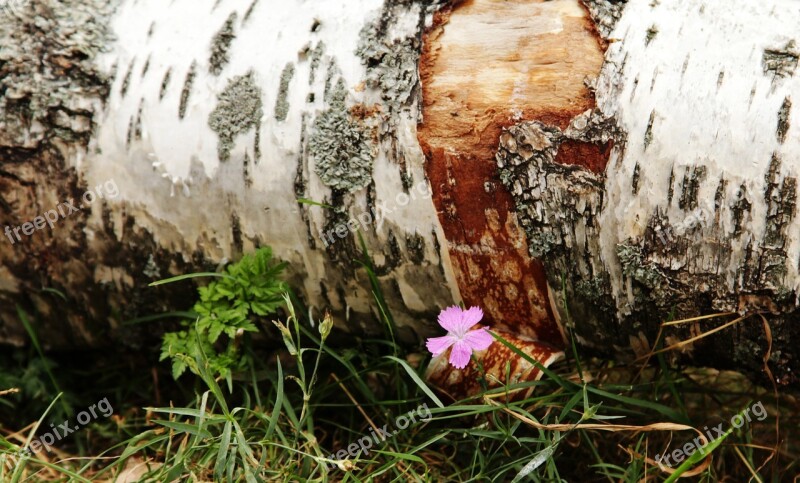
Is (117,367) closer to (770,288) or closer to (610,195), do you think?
(610,195)

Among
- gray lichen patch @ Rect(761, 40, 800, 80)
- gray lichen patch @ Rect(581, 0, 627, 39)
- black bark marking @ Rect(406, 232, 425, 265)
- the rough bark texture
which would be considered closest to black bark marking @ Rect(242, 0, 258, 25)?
the rough bark texture

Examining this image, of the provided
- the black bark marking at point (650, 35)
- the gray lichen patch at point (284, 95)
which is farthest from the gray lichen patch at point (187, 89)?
the black bark marking at point (650, 35)

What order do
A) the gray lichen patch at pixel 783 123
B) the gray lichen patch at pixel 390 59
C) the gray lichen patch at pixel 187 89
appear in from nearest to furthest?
1. the gray lichen patch at pixel 783 123
2. the gray lichen patch at pixel 390 59
3. the gray lichen patch at pixel 187 89

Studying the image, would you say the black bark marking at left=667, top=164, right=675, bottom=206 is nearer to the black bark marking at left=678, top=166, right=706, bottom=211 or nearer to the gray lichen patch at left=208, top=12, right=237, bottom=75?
the black bark marking at left=678, top=166, right=706, bottom=211

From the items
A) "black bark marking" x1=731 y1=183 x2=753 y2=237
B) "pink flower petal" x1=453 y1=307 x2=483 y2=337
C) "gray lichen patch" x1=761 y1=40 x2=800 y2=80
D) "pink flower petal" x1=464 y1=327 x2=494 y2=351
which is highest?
"gray lichen patch" x1=761 y1=40 x2=800 y2=80

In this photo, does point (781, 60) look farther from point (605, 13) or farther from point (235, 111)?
point (235, 111)

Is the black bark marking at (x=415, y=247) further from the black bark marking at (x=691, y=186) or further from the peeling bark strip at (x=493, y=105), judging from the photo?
the black bark marking at (x=691, y=186)

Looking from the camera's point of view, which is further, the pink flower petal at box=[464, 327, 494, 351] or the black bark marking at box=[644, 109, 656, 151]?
the pink flower petal at box=[464, 327, 494, 351]

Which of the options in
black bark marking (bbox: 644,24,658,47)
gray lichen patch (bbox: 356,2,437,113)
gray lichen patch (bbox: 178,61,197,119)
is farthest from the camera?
gray lichen patch (bbox: 178,61,197,119)
